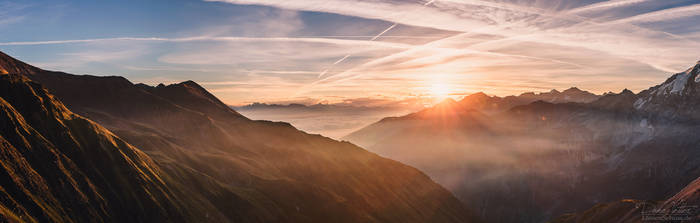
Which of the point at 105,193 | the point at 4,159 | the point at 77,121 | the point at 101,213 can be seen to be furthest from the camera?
the point at 77,121

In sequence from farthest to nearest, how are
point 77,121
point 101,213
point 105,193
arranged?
point 77,121 → point 105,193 → point 101,213

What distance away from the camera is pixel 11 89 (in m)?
161

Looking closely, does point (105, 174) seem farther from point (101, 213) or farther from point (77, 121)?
point (77, 121)

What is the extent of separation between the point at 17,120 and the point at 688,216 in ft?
1028

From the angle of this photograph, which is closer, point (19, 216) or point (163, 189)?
point (19, 216)

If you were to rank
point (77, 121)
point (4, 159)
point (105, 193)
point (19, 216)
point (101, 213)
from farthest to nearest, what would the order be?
point (77, 121) < point (105, 193) < point (101, 213) < point (4, 159) < point (19, 216)

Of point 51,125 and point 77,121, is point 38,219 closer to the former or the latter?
point 51,125

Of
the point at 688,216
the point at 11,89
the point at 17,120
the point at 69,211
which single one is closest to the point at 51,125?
the point at 17,120

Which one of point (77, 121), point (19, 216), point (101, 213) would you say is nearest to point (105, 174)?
point (101, 213)

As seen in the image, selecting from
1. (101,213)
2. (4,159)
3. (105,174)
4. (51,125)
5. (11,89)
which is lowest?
(101,213)

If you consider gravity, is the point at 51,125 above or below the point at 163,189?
above

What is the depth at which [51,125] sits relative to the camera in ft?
516

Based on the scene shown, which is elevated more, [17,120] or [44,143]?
[17,120]

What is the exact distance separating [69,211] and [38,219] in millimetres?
13292
